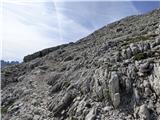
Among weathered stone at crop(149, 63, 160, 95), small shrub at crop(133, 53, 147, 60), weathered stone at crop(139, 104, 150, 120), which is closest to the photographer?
weathered stone at crop(139, 104, 150, 120)

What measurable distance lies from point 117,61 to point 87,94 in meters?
8.09

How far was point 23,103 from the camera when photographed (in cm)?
5238

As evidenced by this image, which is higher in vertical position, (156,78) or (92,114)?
(156,78)

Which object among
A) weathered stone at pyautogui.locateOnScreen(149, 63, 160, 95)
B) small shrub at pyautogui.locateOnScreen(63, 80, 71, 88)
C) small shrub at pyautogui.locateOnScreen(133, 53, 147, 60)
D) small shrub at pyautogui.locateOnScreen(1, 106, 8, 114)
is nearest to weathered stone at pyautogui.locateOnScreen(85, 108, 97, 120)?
weathered stone at pyautogui.locateOnScreen(149, 63, 160, 95)

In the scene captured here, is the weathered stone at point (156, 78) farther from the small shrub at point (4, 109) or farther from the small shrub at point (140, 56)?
the small shrub at point (4, 109)

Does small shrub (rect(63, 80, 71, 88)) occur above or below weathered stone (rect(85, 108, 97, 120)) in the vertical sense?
above

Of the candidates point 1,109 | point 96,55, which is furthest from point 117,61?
point 1,109

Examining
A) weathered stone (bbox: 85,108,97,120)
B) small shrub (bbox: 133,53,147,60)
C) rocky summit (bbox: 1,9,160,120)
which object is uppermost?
small shrub (bbox: 133,53,147,60)

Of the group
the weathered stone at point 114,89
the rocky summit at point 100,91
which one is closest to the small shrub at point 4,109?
the rocky summit at point 100,91

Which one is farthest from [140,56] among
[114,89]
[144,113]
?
[144,113]

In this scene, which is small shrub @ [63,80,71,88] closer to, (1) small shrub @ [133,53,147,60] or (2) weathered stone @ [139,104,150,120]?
(1) small shrub @ [133,53,147,60]

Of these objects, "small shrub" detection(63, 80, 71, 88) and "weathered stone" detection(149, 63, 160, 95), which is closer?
"weathered stone" detection(149, 63, 160, 95)

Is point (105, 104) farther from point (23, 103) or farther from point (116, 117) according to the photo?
point (23, 103)

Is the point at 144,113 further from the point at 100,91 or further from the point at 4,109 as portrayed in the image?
the point at 4,109
